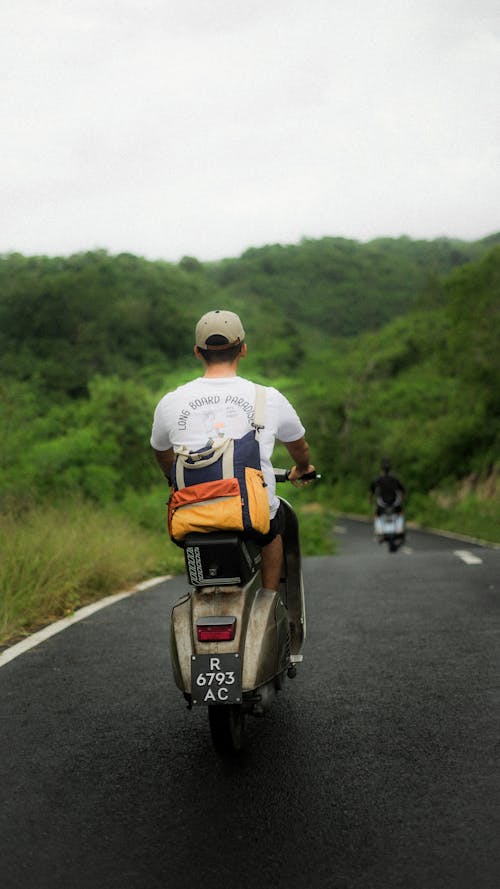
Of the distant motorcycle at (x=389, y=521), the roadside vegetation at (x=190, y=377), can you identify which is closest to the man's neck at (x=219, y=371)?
the roadside vegetation at (x=190, y=377)

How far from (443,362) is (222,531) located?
5911 centimetres

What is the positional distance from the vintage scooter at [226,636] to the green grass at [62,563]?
3.38 m

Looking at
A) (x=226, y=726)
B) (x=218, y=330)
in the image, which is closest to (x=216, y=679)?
(x=226, y=726)

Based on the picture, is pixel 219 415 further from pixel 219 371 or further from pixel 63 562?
pixel 63 562

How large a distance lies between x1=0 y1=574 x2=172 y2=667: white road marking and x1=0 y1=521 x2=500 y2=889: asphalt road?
0.12 metres

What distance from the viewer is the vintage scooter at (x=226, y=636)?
3.94 m

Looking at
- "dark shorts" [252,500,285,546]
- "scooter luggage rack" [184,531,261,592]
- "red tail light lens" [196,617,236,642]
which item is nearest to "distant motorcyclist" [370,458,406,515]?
"dark shorts" [252,500,285,546]

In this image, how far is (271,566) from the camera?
4.60 m

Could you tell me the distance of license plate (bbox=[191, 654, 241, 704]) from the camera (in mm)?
3902

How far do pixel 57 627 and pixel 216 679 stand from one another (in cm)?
402

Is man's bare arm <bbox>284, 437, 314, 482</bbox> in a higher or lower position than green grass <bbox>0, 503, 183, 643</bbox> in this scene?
higher

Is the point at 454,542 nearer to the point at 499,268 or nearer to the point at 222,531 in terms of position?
the point at 499,268

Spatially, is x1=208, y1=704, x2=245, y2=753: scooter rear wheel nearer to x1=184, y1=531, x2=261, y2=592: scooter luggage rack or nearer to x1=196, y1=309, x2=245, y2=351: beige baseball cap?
x1=184, y1=531, x2=261, y2=592: scooter luggage rack

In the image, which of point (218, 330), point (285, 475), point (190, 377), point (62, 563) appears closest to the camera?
point (218, 330)
